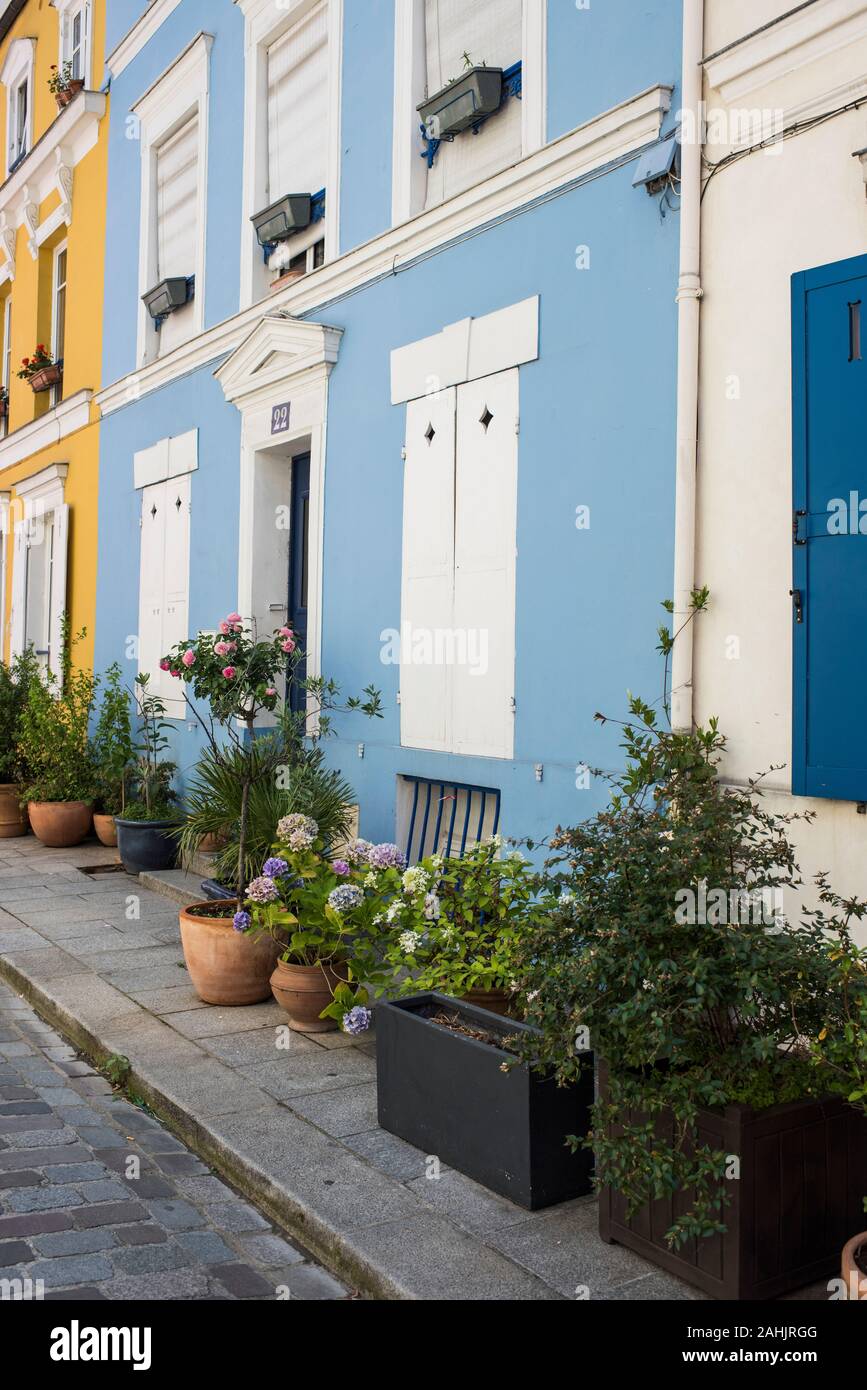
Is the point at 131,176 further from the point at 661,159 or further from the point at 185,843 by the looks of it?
the point at 661,159

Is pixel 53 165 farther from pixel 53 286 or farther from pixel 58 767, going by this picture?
pixel 58 767

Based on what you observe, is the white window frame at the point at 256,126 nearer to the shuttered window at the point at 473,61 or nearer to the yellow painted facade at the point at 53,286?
the shuttered window at the point at 473,61

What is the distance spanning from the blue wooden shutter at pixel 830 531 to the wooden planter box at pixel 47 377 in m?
11.2

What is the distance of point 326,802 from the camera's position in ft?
24.1

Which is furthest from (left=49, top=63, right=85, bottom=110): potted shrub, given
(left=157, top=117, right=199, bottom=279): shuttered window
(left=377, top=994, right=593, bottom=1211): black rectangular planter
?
(left=377, top=994, right=593, bottom=1211): black rectangular planter

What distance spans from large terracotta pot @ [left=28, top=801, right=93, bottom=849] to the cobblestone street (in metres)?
6.05

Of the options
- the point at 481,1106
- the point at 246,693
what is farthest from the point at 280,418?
the point at 481,1106

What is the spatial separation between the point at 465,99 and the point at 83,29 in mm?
8253

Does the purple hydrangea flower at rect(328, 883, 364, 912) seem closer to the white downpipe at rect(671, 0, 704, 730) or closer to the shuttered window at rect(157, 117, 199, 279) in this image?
the white downpipe at rect(671, 0, 704, 730)

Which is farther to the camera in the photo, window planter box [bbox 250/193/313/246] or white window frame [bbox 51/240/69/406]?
white window frame [bbox 51/240/69/406]

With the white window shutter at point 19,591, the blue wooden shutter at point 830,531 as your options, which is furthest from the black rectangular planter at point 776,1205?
the white window shutter at point 19,591

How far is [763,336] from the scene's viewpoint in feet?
16.2

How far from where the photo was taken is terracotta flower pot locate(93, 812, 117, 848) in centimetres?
1092
